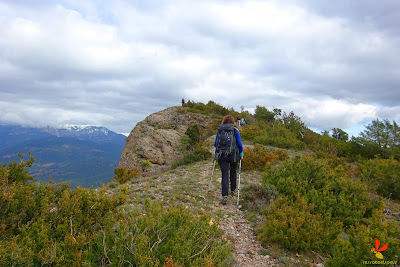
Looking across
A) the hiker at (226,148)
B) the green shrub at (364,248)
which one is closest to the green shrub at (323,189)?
the hiker at (226,148)

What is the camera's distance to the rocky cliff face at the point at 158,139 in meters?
15.6

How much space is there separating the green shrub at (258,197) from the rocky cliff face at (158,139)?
885 centimetres

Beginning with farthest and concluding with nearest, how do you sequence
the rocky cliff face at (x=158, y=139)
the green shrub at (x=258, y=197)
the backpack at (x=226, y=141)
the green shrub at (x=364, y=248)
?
the rocky cliff face at (x=158, y=139)
the backpack at (x=226, y=141)
the green shrub at (x=258, y=197)
the green shrub at (x=364, y=248)

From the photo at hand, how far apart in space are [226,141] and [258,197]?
185 centimetres

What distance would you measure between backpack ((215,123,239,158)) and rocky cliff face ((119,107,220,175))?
8.68m

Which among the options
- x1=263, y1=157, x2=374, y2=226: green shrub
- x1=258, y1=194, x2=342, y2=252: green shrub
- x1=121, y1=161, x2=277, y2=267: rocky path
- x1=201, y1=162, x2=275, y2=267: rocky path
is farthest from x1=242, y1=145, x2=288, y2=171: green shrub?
x1=258, y1=194, x2=342, y2=252: green shrub

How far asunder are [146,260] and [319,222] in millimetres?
3577

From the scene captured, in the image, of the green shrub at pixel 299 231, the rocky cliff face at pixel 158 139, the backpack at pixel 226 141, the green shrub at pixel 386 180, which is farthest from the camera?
the rocky cliff face at pixel 158 139

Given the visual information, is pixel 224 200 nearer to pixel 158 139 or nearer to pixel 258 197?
pixel 258 197

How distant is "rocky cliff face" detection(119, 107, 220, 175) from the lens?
1563cm

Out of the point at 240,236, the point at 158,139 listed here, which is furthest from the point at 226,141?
the point at 158,139

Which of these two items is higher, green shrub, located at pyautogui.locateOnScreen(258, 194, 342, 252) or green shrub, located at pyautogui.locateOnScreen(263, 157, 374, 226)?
green shrub, located at pyautogui.locateOnScreen(263, 157, 374, 226)

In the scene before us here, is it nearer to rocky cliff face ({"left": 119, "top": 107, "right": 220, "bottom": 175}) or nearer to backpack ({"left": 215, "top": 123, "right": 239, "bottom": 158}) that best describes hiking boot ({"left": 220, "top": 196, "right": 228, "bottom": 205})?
backpack ({"left": 215, "top": 123, "right": 239, "bottom": 158})

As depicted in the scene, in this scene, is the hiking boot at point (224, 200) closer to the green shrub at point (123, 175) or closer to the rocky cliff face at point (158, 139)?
the green shrub at point (123, 175)
